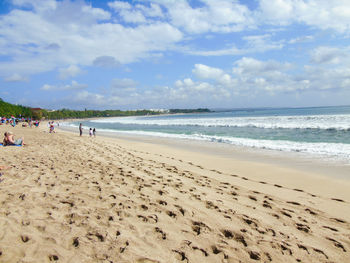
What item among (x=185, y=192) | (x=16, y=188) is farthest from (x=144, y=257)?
(x=16, y=188)

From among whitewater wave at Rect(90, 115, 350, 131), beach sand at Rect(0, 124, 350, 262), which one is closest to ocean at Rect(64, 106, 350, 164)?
whitewater wave at Rect(90, 115, 350, 131)

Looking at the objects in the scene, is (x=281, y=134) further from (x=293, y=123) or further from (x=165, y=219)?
(x=165, y=219)

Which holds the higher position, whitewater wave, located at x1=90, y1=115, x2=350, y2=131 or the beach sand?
whitewater wave, located at x1=90, y1=115, x2=350, y2=131

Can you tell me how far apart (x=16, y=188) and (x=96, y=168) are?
2.53 meters

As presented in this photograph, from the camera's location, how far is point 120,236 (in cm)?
309

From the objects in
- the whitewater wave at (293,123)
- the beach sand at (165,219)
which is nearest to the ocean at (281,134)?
the whitewater wave at (293,123)

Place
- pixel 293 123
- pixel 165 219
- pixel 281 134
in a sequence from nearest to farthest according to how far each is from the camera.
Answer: pixel 165 219
pixel 281 134
pixel 293 123

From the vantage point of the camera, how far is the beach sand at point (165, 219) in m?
2.83

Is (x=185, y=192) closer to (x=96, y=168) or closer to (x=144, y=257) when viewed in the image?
(x=144, y=257)

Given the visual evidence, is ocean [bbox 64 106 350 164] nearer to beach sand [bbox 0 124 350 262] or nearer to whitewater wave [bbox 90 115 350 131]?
whitewater wave [bbox 90 115 350 131]

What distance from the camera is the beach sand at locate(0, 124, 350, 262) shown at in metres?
2.83

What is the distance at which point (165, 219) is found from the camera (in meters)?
3.68

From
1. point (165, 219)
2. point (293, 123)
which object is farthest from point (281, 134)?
point (165, 219)

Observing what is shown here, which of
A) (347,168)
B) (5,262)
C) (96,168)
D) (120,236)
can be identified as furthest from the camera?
(347,168)
